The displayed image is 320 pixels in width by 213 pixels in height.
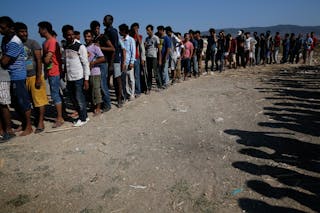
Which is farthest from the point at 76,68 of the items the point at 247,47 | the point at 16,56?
the point at 247,47

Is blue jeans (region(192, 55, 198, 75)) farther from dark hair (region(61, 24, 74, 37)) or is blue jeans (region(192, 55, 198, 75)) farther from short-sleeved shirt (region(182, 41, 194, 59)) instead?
dark hair (region(61, 24, 74, 37))

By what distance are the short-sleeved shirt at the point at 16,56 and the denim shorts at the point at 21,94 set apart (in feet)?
0.38

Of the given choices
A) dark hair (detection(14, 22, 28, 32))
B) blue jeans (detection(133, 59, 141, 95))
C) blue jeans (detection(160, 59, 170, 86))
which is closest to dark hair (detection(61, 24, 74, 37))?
dark hair (detection(14, 22, 28, 32))

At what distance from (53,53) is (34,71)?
1.89 ft

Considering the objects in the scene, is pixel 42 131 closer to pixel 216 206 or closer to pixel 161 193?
pixel 161 193

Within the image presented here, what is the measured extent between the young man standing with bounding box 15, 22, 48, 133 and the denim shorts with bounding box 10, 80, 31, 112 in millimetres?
179

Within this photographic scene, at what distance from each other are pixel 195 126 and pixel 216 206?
282cm

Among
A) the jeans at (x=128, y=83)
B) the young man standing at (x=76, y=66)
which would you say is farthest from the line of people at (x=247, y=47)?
the young man standing at (x=76, y=66)

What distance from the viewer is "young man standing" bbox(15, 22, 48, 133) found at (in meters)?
5.61

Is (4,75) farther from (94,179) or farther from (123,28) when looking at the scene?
(123,28)

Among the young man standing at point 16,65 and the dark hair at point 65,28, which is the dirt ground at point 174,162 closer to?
the young man standing at point 16,65

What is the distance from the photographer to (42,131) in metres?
6.10

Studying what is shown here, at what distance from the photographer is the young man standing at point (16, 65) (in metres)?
5.23

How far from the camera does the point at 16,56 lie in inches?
210
